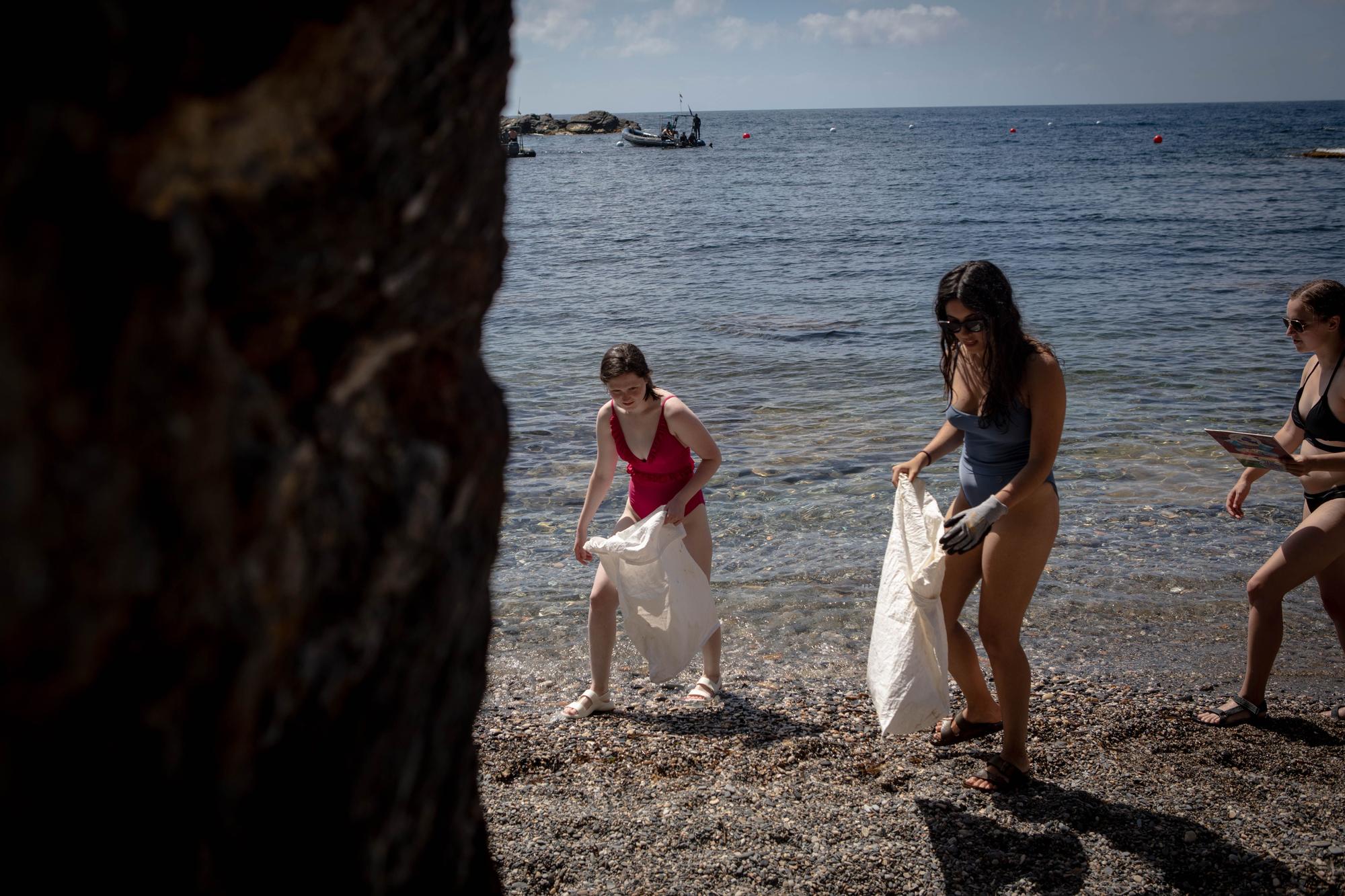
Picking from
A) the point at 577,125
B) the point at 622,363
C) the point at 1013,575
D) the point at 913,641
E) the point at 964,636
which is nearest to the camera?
the point at 1013,575

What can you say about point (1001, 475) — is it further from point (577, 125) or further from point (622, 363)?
point (577, 125)

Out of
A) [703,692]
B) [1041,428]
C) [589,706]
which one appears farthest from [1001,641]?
[589,706]

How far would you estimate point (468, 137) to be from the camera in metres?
1.67

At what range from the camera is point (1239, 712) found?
15.1ft

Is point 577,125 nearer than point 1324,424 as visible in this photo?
No

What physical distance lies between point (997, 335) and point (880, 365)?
10.2 meters

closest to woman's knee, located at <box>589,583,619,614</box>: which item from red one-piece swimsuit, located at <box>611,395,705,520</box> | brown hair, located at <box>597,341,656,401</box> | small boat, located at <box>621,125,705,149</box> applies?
red one-piece swimsuit, located at <box>611,395,705,520</box>

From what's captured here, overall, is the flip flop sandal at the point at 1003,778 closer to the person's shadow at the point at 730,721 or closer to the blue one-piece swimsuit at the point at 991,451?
the person's shadow at the point at 730,721

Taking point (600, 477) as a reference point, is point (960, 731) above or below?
below

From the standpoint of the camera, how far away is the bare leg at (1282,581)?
4.31m

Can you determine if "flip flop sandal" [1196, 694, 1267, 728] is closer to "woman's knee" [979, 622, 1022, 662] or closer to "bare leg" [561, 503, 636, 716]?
"woman's knee" [979, 622, 1022, 662]

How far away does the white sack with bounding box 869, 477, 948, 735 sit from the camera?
3.93 meters

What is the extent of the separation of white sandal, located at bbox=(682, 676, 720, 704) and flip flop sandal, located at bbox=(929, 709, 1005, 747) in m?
1.21

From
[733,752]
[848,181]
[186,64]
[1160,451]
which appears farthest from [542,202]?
[186,64]
